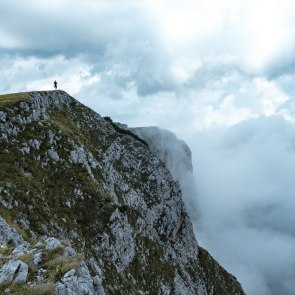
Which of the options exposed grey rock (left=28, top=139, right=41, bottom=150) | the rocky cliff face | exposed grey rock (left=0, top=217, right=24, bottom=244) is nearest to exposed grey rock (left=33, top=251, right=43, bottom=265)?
the rocky cliff face

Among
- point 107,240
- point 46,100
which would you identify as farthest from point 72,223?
point 46,100

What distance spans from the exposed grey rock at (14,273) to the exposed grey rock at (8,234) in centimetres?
1549

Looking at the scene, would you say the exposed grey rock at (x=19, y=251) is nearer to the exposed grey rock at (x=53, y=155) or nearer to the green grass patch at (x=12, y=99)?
the exposed grey rock at (x=53, y=155)

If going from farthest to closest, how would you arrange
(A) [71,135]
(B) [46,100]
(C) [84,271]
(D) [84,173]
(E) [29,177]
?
(B) [46,100] → (A) [71,135] → (D) [84,173] → (E) [29,177] → (C) [84,271]

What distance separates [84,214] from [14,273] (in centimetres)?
4031

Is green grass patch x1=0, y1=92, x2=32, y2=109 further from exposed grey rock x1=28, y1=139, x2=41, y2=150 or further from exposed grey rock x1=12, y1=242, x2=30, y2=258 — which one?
exposed grey rock x1=12, y1=242, x2=30, y2=258

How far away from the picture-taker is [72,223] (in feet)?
189

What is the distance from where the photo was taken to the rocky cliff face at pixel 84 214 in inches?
965

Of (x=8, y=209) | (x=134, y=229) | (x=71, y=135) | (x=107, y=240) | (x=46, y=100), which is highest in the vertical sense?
(x=46, y=100)

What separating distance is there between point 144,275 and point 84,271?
52.3 m

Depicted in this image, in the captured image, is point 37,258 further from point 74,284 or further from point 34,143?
point 34,143

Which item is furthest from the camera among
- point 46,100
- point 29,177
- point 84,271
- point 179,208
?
point 179,208

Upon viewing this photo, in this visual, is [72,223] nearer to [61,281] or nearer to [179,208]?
[61,281]

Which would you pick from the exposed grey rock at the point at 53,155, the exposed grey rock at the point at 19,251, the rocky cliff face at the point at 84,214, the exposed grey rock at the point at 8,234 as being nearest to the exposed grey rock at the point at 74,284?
the rocky cliff face at the point at 84,214
